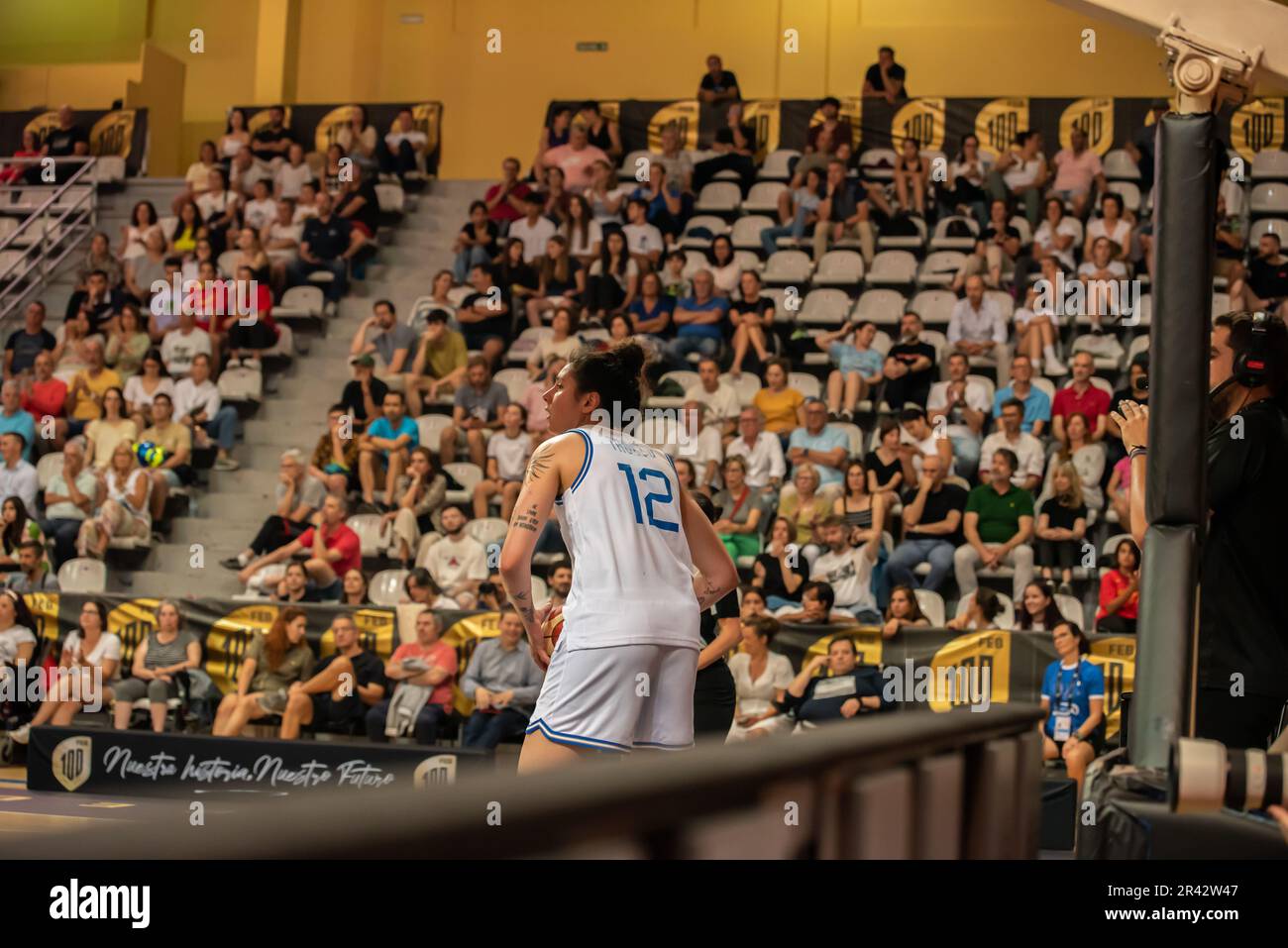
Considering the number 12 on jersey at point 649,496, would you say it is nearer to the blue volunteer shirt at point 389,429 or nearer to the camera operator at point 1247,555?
the camera operator at point 1247,555

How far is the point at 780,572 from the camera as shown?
11.4 metres

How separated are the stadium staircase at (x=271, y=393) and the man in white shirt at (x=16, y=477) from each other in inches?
43.0

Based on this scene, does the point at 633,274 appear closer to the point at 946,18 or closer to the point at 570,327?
the point at 570,327

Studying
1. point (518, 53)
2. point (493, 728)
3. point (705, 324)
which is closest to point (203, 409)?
point (705, 324)

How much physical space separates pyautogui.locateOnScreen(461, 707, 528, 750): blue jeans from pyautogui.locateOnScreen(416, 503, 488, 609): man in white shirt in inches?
66.6

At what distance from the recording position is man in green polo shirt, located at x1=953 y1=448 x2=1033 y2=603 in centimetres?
1158

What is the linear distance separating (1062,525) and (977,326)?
2.82m

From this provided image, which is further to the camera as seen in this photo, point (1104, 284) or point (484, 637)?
Result: point (1104, 284)

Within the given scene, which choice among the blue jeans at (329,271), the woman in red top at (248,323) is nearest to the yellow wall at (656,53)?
the blue jeans at (329,271)

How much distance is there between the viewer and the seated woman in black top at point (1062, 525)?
11664 mm

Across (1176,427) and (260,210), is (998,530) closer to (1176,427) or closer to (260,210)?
(1176,427)

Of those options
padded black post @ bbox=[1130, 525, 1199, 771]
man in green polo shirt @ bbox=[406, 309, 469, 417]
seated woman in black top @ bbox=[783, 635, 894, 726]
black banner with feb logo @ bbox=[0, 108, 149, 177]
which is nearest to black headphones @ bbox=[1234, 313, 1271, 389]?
padded black post @ bbox=[1130, 525, 1199, 771]

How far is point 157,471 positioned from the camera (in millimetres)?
14266
